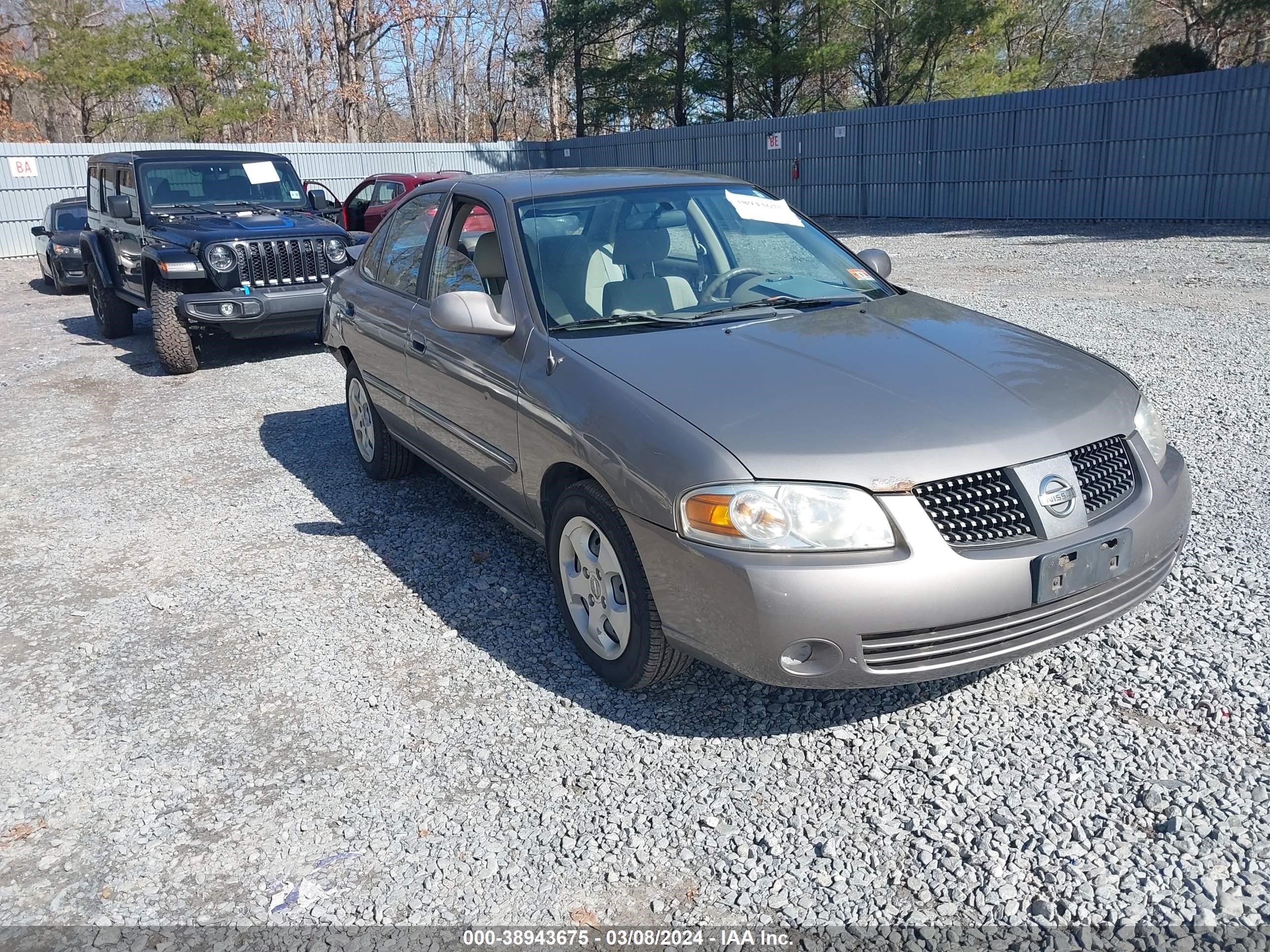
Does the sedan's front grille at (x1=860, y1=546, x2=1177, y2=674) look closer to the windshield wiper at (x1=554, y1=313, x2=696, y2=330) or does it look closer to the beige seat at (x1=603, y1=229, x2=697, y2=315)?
the windshield wiper at (x1=554, y1=313, x2=696, y2=330)

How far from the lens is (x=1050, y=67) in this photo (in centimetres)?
3628

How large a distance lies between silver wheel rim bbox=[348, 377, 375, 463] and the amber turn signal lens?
329cm

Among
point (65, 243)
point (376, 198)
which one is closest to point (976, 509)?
point (65, 243)

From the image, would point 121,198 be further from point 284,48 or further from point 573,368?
point 284,48

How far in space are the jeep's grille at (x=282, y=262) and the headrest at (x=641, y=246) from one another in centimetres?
609

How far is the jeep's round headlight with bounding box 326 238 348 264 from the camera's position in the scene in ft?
31.3

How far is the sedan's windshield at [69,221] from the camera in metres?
15.6

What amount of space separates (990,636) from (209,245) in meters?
8.23

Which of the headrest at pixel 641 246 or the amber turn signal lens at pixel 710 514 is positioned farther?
the headrest at pixel 641 246

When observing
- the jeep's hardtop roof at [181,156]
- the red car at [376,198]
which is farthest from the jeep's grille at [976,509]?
the red car at [376,198]

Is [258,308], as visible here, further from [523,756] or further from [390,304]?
[523,756]

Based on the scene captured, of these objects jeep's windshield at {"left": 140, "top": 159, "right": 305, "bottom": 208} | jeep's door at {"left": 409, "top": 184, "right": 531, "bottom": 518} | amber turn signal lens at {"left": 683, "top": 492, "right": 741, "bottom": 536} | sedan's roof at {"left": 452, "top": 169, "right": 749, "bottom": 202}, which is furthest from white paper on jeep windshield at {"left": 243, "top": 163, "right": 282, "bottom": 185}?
amber turn signal lens at {"left": 683, "top": 492, "right": 741, "bottom": 536}

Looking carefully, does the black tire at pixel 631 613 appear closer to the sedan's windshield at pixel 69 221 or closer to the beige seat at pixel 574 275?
the beige seat at pixel 574 275

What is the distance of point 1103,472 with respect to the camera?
3.04 meters
